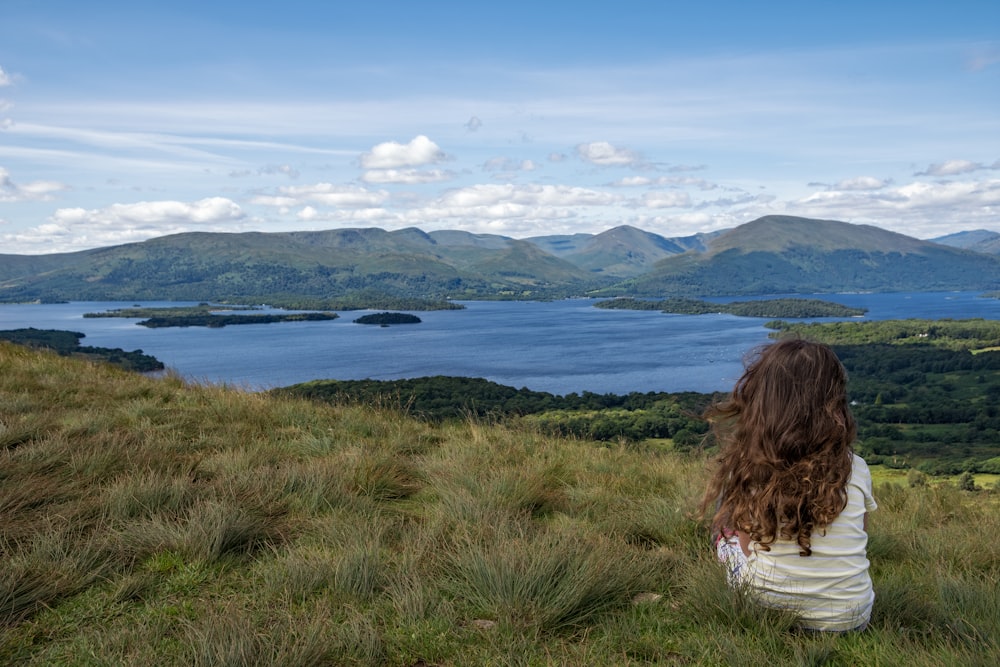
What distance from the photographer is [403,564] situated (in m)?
3.82

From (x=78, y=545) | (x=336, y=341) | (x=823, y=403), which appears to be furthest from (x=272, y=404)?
(x=336, y=341)

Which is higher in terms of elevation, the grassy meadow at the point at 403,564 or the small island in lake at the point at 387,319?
the grassy meadow at the point at 403,564

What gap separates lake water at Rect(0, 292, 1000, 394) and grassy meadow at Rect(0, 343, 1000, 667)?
36.7 meters

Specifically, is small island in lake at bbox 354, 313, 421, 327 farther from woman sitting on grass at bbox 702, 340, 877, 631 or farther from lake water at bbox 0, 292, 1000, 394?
woman sitting on grass at bbox 702, 340, 877, 631

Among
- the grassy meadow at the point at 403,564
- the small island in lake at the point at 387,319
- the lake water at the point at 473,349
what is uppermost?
the grassy meadow at the point at 403,564

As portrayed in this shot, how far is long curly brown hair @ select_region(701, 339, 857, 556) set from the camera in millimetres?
3182

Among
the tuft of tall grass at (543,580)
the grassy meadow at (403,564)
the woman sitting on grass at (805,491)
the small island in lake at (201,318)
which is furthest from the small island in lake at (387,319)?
the woman sitting on grass at (805,491)

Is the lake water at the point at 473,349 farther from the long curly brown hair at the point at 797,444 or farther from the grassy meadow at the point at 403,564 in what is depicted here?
the long curly brown hair at the point at 797,444

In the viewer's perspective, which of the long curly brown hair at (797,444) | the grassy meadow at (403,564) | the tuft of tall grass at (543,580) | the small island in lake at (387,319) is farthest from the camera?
the small island in lake at (387,319)

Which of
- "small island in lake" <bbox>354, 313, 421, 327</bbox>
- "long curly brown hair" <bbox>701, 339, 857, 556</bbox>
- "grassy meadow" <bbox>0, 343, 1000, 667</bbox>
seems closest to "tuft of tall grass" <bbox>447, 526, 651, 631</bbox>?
"grassy meadow" <bbox>0, 343, 1000, 667</bbox>

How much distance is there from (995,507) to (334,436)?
7.12 metres

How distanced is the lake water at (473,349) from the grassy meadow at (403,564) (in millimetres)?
36702

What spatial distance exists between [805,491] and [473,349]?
9719 centimetres

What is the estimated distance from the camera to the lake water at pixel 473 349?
7144cm
